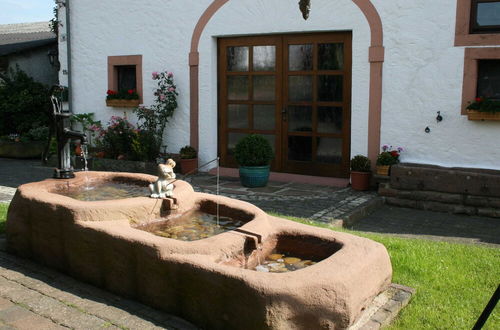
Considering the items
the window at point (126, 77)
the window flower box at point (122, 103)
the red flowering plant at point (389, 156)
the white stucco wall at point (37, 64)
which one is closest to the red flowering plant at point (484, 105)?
the red flowering plant at point (389, 156)

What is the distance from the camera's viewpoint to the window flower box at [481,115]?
24.9 feet

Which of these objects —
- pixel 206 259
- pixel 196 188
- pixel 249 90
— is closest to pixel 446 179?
pixel 196 188

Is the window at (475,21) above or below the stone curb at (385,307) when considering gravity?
above

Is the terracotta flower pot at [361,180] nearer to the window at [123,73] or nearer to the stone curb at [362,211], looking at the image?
the stone curb at [362,211]

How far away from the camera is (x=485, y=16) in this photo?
784cm

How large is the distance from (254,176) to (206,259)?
207 inches

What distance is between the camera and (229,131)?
10.4 meters

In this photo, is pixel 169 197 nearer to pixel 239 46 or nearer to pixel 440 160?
pixel 440 160

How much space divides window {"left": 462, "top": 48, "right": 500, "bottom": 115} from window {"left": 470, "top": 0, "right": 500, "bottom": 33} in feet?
1.13


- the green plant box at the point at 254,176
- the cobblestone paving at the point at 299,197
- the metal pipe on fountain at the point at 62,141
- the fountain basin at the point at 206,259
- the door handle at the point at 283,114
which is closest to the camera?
the fountain basin at the point at 206,259

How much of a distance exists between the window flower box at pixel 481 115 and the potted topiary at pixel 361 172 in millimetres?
1626

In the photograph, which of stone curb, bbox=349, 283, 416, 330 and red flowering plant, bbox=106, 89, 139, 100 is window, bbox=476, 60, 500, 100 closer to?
stone curb, bbox=349, 283, 416, 330

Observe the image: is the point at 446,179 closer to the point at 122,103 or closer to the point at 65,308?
the point at 65,308

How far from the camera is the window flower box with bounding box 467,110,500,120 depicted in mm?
7586
